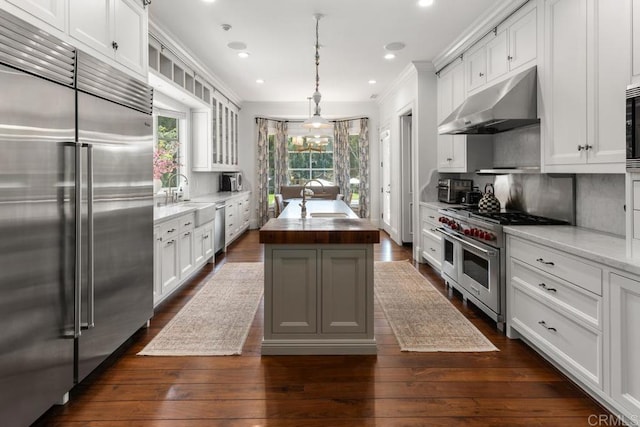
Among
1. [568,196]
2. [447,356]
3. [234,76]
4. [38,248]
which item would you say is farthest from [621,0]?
[234,76]

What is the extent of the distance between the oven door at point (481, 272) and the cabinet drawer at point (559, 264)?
0.72 ft

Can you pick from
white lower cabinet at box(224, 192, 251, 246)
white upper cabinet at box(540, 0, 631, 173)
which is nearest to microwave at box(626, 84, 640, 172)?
white upper cabinet at box(540, 0, 631, 173)

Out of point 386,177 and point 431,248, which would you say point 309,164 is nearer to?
point 386,177

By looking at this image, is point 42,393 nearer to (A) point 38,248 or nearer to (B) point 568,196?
(A) point 38,248

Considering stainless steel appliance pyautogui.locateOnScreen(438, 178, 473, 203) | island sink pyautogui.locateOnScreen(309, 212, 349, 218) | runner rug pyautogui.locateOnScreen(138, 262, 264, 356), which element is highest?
stainless steel appliance pyautogui.locateOnScreen(438, 178, 473, 203)

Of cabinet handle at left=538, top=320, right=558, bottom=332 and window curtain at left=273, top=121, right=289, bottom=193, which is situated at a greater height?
window curtain at left=273, top=121, right=289, bottom=193

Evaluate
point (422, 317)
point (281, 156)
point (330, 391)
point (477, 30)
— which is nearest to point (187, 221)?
point (422, 317)

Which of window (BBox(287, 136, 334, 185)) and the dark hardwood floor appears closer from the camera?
the dark hardwood floor

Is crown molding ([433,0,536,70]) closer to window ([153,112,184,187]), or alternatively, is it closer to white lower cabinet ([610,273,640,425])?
white lower cabinet ([610,273,640,425])

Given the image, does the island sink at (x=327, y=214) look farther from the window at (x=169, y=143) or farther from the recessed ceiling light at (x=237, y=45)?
the recessed ceiling light at (x=237, y=45)

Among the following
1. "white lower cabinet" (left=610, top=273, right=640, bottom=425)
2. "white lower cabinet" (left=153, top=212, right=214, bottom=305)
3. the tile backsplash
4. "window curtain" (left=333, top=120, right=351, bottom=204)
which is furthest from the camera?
"window curtain" (left=333, top=120, right=351, bottom=204)

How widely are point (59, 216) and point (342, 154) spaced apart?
7.51 meters

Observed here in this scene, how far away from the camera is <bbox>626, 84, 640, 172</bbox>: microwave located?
1.94m

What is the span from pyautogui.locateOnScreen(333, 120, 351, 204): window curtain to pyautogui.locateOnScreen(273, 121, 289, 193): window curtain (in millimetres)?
1093
